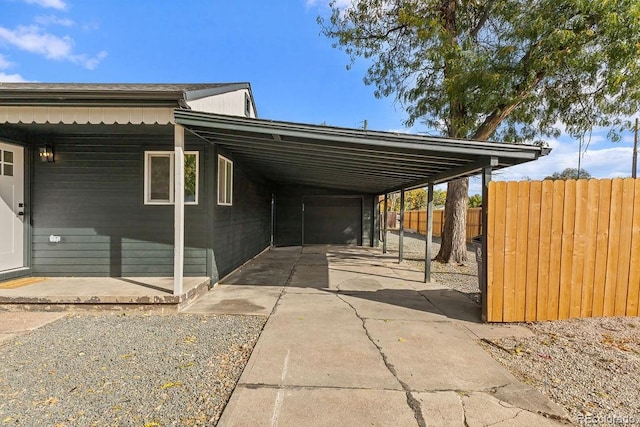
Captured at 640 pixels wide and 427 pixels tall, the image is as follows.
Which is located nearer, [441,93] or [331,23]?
[441,93]

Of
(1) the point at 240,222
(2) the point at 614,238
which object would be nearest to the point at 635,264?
(2) the point at 614,238

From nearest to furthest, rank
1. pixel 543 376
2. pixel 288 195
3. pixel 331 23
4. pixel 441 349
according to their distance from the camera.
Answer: pixel 543 376 → pixel 441 349 → pixel 331 23 → pixel 288 195

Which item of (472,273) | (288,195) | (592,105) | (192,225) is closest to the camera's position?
(192,225)

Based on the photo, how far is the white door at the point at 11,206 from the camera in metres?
4.93

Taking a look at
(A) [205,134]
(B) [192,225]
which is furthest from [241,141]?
(B) [192,225]

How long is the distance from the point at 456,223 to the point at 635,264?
16.2 feet

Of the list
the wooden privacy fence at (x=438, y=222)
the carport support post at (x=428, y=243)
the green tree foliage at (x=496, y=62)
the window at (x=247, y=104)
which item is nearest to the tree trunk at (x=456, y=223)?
the green tree foliage at (x=496, y=62)

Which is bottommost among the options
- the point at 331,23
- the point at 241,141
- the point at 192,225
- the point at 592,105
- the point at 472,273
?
the point at 472,273

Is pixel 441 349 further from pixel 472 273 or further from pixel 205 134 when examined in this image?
pixel 472 273

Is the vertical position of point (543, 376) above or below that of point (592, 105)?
below

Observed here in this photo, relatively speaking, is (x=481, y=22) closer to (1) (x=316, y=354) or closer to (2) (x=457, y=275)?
(2) (x=457, y=275)

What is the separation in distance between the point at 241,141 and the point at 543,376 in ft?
15.0

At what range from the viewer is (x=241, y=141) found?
4.96 m

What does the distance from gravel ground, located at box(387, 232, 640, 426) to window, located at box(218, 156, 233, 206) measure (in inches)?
189
